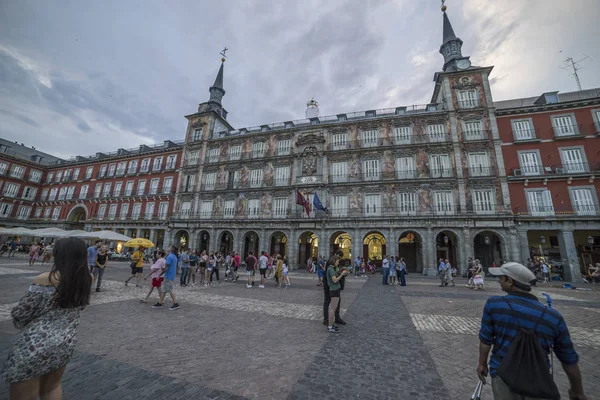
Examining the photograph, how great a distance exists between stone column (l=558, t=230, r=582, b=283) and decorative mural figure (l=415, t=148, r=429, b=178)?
10807mm

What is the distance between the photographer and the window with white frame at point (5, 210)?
117ft

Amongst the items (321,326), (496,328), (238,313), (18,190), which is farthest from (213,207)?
(18,190)

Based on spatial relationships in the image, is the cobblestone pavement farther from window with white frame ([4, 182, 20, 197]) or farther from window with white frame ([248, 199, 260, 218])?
window with white frame ([4, 182, 20, 197])

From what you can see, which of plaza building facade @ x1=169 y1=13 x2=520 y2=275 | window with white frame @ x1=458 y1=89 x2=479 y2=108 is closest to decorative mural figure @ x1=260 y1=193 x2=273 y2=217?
plaza building facade @ x1=169 y1=13 x2=520 y2=275

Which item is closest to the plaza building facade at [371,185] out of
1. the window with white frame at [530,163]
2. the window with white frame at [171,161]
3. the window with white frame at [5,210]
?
the window with white frame at [530,163]

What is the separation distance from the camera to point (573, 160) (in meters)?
19.9

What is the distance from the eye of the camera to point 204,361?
13.1 ft

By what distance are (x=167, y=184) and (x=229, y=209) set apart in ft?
34.9

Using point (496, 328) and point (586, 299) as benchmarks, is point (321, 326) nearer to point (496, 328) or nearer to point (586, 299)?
point (496, 328)

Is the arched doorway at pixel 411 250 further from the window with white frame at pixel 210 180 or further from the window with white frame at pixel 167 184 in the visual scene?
the window with white frame at pixel 167 184

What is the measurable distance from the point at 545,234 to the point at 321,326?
26947 mm

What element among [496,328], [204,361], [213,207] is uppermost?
[213,207]

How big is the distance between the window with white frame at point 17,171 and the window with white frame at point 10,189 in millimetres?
1403

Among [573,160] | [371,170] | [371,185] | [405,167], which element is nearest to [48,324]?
[371,185]
